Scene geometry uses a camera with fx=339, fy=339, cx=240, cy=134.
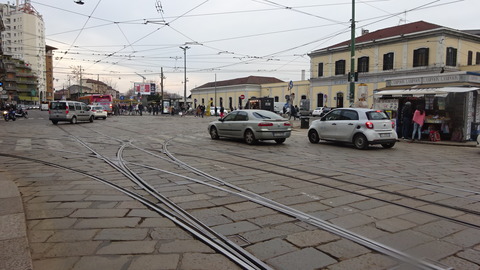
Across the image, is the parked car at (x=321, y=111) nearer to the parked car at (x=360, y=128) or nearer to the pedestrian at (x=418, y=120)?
the pedestrian at (x=418, y=120)

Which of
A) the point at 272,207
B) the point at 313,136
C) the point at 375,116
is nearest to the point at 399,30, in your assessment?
the point at 313,136

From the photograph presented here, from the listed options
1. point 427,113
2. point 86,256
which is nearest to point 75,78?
point 427,113

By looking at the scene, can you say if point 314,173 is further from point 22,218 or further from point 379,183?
point 22,218

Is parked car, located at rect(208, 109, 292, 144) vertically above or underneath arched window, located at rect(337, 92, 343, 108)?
underneath

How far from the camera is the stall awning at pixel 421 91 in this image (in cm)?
1395

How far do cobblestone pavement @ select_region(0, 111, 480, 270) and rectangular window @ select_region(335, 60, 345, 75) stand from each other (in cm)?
4374

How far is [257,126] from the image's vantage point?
1272 centimetres

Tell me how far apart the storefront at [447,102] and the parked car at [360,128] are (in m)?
3.98

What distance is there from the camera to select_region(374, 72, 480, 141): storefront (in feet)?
47.9

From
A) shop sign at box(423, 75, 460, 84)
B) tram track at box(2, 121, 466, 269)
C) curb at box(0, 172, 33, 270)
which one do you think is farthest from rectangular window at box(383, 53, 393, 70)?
curb at box(0, 172, 33, 270)

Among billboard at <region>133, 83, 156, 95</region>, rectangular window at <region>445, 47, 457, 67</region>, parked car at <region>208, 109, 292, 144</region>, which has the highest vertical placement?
rectangular window at <region>445, 47, 457, 67</region>

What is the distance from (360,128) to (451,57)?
35.3 m

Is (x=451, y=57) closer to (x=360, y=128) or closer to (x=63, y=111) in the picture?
(x=360, y=128)

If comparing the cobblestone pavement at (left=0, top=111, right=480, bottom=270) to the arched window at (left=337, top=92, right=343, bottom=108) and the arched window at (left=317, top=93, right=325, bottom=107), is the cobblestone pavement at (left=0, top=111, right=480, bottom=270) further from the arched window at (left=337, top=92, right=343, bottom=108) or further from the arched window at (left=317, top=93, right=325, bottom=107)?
the arched window at (left=317, top=93, right=325, bottom=107)
